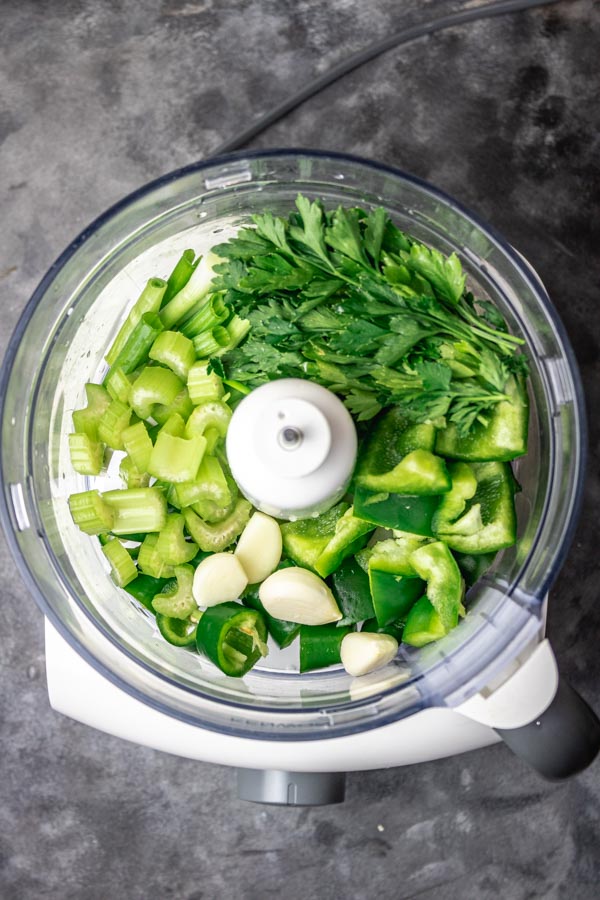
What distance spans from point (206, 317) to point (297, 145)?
1.37 feet

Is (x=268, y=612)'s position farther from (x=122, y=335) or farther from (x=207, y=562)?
(x=122, y=335)

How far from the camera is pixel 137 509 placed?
1.00 metres

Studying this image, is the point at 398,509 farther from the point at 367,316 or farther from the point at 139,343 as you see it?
the point at 139,343

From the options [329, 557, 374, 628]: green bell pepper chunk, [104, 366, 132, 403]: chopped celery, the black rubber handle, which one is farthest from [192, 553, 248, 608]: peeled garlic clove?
the black rubber handle

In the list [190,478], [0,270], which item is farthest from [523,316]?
[0,270]

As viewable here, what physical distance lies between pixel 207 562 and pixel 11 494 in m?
0.22

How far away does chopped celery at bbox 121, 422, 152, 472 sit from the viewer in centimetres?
99

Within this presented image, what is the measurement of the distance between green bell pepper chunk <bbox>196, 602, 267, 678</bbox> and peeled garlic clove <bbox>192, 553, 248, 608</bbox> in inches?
0.7

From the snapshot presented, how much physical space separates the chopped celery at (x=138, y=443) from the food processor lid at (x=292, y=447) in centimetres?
10

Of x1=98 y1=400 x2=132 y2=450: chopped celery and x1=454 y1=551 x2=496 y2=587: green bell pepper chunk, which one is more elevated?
x1=98 y1=400 x2=132 y2=450: chopped celery

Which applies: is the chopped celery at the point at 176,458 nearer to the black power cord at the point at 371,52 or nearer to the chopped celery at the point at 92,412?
the chopped celery at the point at 92,412

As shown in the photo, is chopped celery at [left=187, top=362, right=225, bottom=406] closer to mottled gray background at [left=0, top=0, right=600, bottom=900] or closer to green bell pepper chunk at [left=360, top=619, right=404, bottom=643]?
green bell pepper chunk at [left=360, top=619, right=404, bottom=643]

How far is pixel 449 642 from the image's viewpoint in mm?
957

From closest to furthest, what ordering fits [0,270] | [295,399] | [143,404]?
[295,399], [143,404], [0,270]
